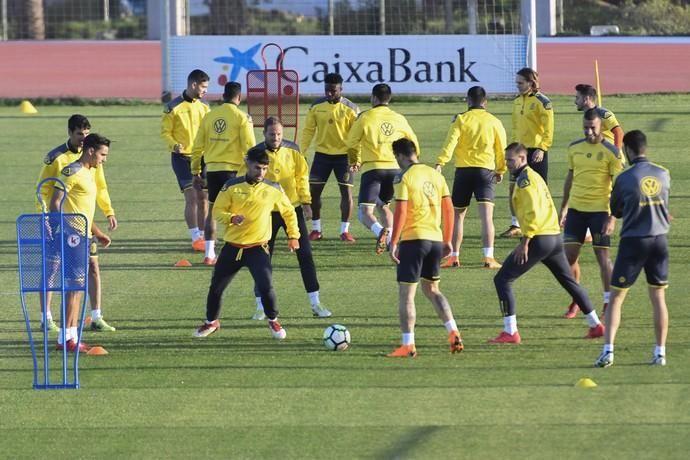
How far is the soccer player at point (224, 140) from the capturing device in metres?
16.5

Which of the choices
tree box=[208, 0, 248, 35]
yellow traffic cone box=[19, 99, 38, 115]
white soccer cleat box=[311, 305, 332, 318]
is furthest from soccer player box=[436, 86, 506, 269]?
tree box=[208, 0, 248, 35]

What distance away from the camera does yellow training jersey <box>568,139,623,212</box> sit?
13.7 m

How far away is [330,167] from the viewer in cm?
1791

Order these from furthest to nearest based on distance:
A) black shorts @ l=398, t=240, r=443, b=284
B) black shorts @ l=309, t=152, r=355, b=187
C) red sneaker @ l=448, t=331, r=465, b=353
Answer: black shorts @ l=309, t=152, r=355, b=187, red sneaker @ l=448, t=331, r=465, b=353, black shorts @ l=398, t=240, r=443, b=284

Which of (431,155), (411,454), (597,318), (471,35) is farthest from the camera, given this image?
(471,35)

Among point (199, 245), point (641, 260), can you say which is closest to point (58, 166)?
point (199, 245)

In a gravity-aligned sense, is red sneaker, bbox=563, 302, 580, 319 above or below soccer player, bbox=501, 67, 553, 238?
below

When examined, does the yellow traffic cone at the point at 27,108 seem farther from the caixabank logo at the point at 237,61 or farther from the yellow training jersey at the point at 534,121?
the yellow training jersey at the point at 534,121

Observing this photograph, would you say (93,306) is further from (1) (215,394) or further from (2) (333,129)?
(2) (333,129)

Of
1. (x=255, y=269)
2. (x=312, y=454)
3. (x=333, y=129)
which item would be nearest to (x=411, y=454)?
(x=312, y=454)

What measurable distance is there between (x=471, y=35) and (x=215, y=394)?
17.6 m

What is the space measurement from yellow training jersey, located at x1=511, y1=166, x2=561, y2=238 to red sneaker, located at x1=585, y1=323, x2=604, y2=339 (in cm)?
103

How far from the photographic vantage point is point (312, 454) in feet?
32.5

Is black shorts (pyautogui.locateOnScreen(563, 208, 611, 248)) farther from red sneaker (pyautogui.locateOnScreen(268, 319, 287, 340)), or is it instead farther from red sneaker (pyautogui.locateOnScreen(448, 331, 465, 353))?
red sneaker (pyautogui.locateOnScreen(268, 319, 287, 340))
